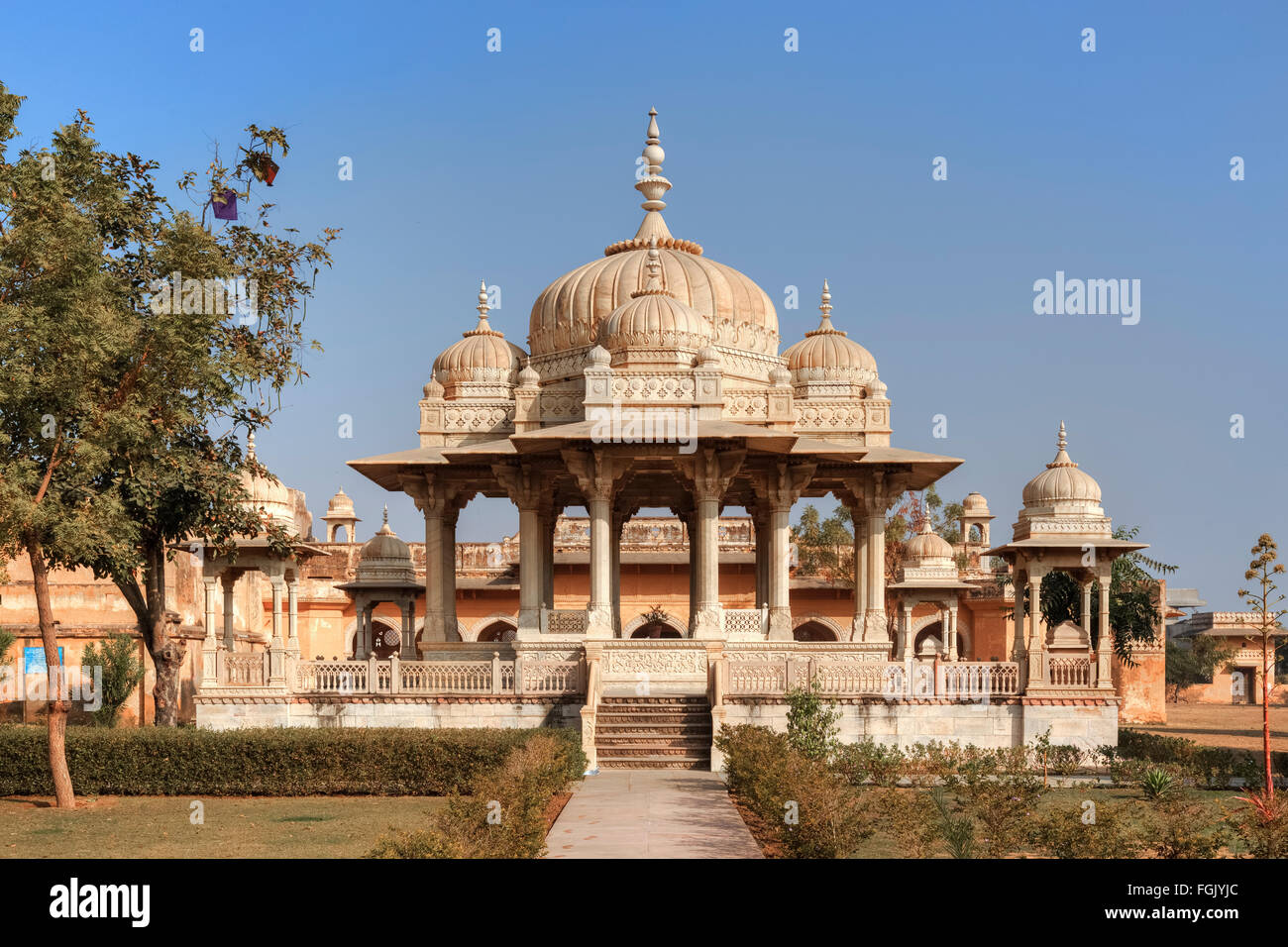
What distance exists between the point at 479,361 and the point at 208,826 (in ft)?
50.8

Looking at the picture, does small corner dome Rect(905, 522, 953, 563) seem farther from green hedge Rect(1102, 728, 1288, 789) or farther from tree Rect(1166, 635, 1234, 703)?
tree Rect(1166, 635, 1234, 703)

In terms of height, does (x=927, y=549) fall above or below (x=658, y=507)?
below

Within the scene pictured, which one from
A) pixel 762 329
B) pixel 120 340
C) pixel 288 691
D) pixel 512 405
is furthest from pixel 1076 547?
pixel 120 340

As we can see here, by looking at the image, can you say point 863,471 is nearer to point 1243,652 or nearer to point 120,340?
point 120,340

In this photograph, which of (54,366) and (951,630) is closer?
(54,366)

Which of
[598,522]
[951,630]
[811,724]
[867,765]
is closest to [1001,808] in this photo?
[867,765]

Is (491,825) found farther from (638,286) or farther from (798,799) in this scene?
(638,286)

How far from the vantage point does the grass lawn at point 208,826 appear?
13.9 meters

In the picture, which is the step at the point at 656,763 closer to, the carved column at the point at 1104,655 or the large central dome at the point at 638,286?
the carved column at the point at 1104,655

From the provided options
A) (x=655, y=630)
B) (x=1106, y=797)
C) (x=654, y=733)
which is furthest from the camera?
(x=655, y=630)

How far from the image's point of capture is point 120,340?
17.0m

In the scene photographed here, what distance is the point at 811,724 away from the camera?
67.7 feet

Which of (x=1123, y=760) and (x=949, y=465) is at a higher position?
(x=949, y=465)

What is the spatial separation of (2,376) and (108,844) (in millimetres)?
5570
